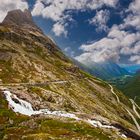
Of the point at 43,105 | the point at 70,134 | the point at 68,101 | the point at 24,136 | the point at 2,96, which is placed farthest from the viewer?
the point at 68,101

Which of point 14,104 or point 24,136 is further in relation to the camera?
point 14,104

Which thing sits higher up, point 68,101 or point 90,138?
point 68,101

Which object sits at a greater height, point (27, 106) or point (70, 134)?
point (27, 106)

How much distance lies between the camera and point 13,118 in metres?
120

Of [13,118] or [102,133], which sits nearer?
[102,133]

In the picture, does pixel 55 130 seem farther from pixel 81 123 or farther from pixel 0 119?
pixel 0 119

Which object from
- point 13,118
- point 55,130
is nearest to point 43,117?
point 13,118

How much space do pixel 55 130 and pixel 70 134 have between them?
6566 millimetres

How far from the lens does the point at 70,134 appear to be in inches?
3802

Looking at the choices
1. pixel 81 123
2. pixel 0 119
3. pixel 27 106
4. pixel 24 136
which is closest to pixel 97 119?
pixel 81 123

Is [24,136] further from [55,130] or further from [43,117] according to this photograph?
[43,117]

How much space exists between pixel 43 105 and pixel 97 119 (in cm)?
3601

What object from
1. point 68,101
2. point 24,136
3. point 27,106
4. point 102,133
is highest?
point 68,101

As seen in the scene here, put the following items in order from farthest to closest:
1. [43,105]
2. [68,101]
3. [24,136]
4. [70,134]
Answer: [68,101]
[43,105]
[70,134]
[24,136]
